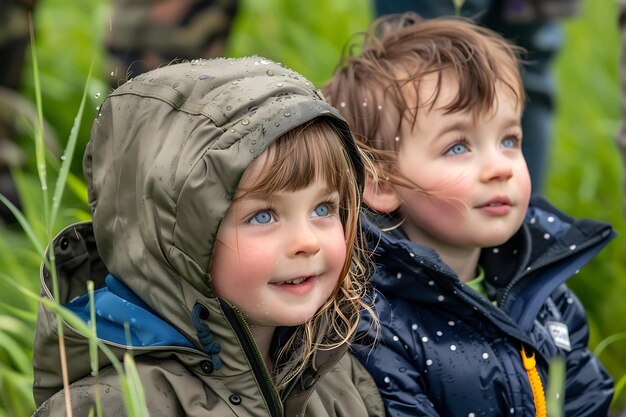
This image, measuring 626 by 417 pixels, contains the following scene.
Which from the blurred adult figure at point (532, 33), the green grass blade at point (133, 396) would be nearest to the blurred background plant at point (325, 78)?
the blurred adult figure at point (532, 33)

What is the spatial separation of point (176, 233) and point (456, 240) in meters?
0.82

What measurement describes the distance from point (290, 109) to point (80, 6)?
4.44 metres

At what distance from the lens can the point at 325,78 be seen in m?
5.12

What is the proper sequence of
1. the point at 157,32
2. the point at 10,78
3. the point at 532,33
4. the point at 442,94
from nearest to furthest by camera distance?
the point at 442,94 < the point at 157,32 < the point at 532,33 < the point at 10,78

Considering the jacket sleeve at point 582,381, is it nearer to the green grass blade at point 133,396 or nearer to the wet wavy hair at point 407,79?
the wet wavy hair at point 407,79

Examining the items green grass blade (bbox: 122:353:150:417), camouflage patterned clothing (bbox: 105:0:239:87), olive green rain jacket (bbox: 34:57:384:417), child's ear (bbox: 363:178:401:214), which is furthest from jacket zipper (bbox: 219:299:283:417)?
camouflage patterned clothing (bbox: 105:0:239:87)

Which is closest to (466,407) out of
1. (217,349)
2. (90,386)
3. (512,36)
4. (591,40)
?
(217,349)

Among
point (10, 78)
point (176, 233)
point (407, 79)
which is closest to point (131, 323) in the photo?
point (176, 233)

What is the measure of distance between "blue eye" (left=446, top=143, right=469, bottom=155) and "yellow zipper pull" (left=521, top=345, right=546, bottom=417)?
44cm

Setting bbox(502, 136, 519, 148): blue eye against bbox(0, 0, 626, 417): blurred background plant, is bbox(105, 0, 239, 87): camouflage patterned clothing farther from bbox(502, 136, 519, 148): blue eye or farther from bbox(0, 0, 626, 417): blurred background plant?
bbox(502, 136, 519, 148): blue eye

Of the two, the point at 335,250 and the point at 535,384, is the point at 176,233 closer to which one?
the point at 335,250

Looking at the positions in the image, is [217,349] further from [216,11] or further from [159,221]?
[216,11]

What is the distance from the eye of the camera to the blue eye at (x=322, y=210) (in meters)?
2.27

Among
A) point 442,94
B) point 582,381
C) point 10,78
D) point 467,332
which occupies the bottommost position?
point 10,78
